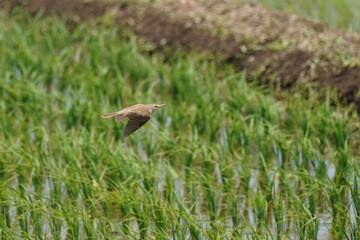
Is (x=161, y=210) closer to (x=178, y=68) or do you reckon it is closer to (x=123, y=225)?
(x=123, y=225)

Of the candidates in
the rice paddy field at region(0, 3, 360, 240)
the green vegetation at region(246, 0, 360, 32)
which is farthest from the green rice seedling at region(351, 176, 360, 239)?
the green vegetation at region(246, 0, 360, 32)

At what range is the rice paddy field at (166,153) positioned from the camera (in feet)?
17.7

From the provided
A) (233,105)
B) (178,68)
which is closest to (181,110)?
(233,105)

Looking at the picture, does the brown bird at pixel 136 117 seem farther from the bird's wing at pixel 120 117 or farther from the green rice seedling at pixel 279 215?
the green rice seedling at pixel 279 215

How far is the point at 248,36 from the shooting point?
8.94m

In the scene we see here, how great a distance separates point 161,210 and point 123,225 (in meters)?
0.36

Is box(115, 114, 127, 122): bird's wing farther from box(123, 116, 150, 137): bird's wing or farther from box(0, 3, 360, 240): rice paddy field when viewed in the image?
box(0, 3, 360, 240): rice paddy field

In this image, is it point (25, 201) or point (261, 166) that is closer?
point (25, 201)

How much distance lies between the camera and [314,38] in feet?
28.4

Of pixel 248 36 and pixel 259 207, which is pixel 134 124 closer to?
pixel 259 207

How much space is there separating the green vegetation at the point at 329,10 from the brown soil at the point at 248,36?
0.47m

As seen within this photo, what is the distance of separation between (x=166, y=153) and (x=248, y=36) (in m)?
2.48

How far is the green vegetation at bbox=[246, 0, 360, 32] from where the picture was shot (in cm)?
965

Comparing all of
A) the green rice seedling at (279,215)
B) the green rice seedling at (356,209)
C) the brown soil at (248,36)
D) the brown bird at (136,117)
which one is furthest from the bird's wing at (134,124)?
the brown soil at (248,36)
